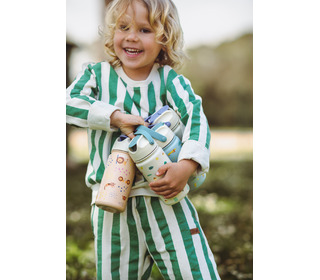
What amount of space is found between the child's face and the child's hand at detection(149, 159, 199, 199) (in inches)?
17.4

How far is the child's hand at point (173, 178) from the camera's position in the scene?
152cm

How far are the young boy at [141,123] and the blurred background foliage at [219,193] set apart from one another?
1.87 ft

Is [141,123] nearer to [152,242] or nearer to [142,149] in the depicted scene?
[142,149]

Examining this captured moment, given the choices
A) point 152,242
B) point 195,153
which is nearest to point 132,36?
point 195,153

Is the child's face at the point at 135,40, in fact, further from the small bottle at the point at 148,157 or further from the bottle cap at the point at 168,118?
the small bottle at the point at 148,157

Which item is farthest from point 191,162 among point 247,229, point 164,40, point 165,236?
point 247,229

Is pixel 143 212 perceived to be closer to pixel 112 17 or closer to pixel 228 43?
pixel 112 17

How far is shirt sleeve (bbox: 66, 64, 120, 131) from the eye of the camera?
5.16ft

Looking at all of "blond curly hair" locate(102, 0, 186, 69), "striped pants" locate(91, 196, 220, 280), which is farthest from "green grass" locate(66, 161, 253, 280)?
"blond curly hair" locate(102, 0, 186, 69)

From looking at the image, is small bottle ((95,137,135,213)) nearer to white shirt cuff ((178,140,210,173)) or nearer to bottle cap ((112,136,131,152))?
bottle cap ((112,136,131,152))

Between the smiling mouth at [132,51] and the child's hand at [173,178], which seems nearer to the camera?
the child's hand at [173,178]

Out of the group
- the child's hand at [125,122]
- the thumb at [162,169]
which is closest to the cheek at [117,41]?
the child's hand at [125,122]

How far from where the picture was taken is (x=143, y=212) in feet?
5.36

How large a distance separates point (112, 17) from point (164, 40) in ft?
0.76
